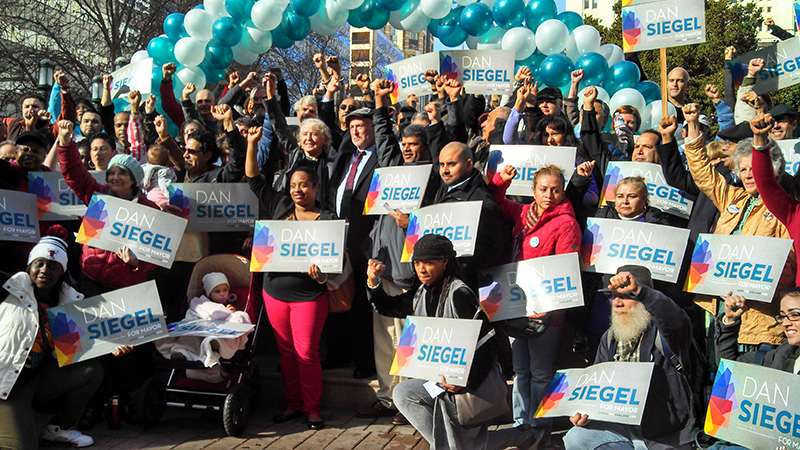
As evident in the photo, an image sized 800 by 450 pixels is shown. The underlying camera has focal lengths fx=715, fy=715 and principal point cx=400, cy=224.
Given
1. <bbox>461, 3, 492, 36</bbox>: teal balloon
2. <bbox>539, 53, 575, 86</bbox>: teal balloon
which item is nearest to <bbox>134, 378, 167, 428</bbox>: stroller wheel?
<bbox>539, 53, 575, 86</bbox>: teal balloon

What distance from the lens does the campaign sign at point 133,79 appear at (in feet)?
30.1

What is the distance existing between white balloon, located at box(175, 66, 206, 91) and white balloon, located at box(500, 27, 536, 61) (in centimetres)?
395

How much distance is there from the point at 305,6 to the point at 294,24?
12.5 inches

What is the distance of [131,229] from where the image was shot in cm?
586

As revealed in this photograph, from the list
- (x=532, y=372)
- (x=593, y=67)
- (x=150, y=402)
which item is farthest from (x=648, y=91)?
(x=150, y=402)

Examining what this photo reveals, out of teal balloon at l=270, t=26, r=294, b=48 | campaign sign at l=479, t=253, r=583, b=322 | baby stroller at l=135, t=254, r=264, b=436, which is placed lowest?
baby stroller at l=135, t=254, r=264, b=436

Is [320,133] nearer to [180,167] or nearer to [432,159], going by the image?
[432,159]

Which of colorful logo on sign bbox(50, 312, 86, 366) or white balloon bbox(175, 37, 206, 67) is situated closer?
colorful logo on sign bbox(50, 312, 86, 366)

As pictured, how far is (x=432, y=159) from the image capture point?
236 inches

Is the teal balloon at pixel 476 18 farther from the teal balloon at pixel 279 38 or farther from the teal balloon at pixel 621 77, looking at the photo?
the teal balloon at pixel 279 38

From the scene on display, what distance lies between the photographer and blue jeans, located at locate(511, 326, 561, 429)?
5086 mm

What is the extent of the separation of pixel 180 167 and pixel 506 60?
3600 millimetres

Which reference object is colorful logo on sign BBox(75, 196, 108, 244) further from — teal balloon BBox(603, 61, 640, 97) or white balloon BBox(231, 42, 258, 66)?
teal balloon BBox(603, 61, 640, 97)

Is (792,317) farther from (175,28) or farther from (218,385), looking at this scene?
(175,28)
